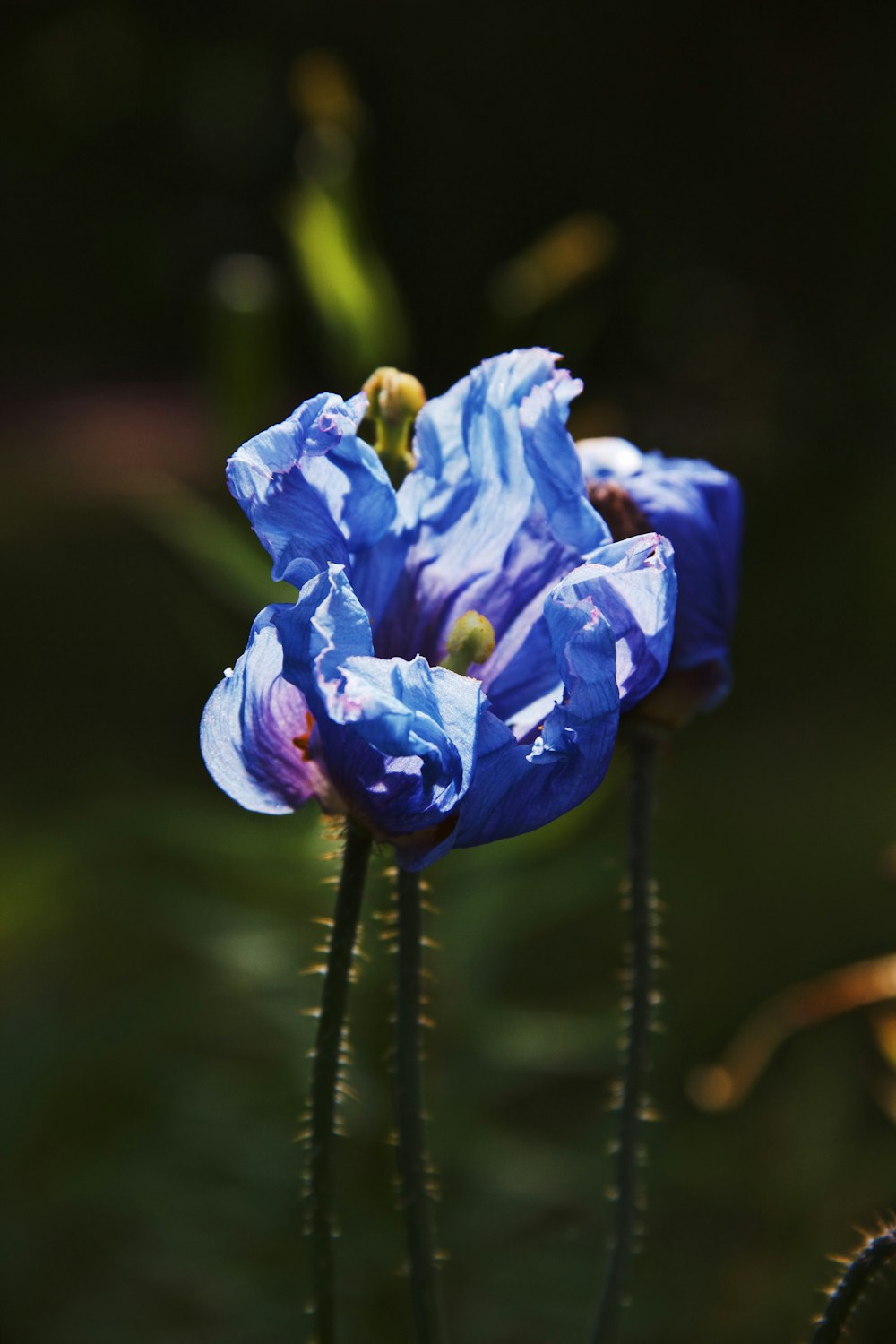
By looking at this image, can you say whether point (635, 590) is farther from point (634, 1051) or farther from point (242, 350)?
point (242, 350)

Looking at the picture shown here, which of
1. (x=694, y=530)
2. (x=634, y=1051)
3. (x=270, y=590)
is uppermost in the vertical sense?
(x=694, y=530)

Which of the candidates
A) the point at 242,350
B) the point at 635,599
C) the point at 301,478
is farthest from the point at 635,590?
the point at 242,350

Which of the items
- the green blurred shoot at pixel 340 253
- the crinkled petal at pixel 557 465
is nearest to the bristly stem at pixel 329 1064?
the crinkled petal at pixel 557 465

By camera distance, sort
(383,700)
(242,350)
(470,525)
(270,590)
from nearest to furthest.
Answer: (383,700), (470,525), (242,350), (270,590)

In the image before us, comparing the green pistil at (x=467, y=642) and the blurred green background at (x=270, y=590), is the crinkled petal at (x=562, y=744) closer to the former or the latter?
the green pistil at (x=467, y=642)

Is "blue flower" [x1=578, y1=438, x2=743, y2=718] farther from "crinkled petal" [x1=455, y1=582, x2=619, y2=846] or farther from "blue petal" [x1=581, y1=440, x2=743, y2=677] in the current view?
"crinkled petal" [x1=455, y1=582, x2=619, y2=846]

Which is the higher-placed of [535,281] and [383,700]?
[383,700]

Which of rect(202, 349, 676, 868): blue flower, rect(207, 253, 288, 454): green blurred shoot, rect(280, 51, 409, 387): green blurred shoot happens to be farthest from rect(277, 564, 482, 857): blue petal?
rect(280, 51, 409, 387): green blurred shoot
